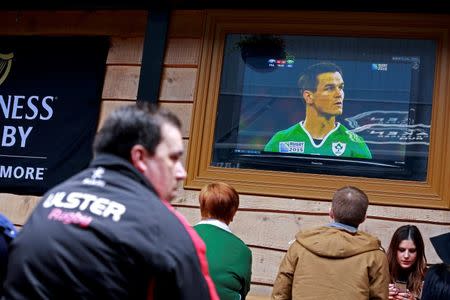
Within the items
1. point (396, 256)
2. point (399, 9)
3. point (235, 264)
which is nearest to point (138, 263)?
point (235, 264)

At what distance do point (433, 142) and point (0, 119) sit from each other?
10.8 feet

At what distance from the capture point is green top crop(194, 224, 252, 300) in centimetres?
343

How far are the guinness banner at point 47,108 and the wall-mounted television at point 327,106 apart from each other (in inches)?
41.0

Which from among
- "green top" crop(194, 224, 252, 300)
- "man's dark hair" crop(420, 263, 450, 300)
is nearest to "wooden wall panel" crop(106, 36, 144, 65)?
"green top" crop(194, 224, 252, 300)

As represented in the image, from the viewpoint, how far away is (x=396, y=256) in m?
4.21

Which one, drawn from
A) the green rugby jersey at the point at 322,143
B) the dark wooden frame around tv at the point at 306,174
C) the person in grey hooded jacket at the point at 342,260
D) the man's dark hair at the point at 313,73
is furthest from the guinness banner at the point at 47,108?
the person in grey hooded jacket at the point at 342,260

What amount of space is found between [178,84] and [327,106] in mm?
1095

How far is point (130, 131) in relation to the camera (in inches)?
69.4

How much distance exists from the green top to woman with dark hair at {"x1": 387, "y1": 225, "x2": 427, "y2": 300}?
1114 mm

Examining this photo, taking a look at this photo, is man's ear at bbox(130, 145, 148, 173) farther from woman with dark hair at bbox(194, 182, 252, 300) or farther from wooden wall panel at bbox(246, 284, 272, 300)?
wooden wall panel at bbox(246, 284, 272, 300)

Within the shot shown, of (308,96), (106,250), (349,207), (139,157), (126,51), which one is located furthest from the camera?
(126,51)

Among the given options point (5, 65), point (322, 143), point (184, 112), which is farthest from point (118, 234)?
point (5, 65)

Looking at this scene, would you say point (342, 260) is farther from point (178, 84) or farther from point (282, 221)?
point (178, 84)

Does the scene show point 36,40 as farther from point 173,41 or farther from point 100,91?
point 173,41
